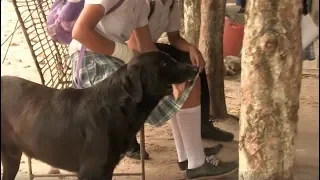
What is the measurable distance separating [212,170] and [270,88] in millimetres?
1064

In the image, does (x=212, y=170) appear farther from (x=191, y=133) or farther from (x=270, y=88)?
(x=270, y=88)

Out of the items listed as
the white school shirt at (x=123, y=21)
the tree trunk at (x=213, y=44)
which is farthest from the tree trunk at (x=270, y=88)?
the tree trunk at (x=213, y=44)

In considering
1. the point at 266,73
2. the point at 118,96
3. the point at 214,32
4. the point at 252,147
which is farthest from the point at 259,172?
the point at 214,32

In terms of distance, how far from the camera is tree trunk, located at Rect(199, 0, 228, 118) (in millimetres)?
4137

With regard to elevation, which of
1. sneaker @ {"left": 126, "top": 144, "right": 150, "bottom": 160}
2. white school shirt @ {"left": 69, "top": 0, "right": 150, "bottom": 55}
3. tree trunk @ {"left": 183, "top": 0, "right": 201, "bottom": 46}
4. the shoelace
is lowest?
sneaker @ {"left": 126, "top": 144, "right": 150, "bottom": 160}

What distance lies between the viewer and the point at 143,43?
118 inches

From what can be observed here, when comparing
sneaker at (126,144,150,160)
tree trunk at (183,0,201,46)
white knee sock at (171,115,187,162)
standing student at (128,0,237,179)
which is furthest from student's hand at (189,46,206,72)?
tree trunk at (183,0,201,46)

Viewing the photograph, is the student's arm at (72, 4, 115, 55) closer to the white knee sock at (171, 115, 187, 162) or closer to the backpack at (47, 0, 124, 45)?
the backpack at (47, 0, 124, 45)

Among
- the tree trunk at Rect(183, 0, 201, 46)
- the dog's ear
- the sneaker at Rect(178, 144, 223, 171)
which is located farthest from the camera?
the tree trunk at Rect(183, 0, 201, 46)

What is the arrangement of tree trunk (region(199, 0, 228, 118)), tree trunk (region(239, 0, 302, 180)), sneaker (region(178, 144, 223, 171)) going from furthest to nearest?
tree trunk (region(199, 0, 228, 118)) < sneaker (region(178, 144, 223, 171)) < tree trunk (region(239, 0, 302, 180))

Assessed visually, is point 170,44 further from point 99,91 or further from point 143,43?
point 99,91

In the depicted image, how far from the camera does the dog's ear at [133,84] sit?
2.53m

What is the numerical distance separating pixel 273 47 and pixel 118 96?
0.74 metres

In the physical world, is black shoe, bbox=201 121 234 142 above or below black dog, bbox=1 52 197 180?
below
